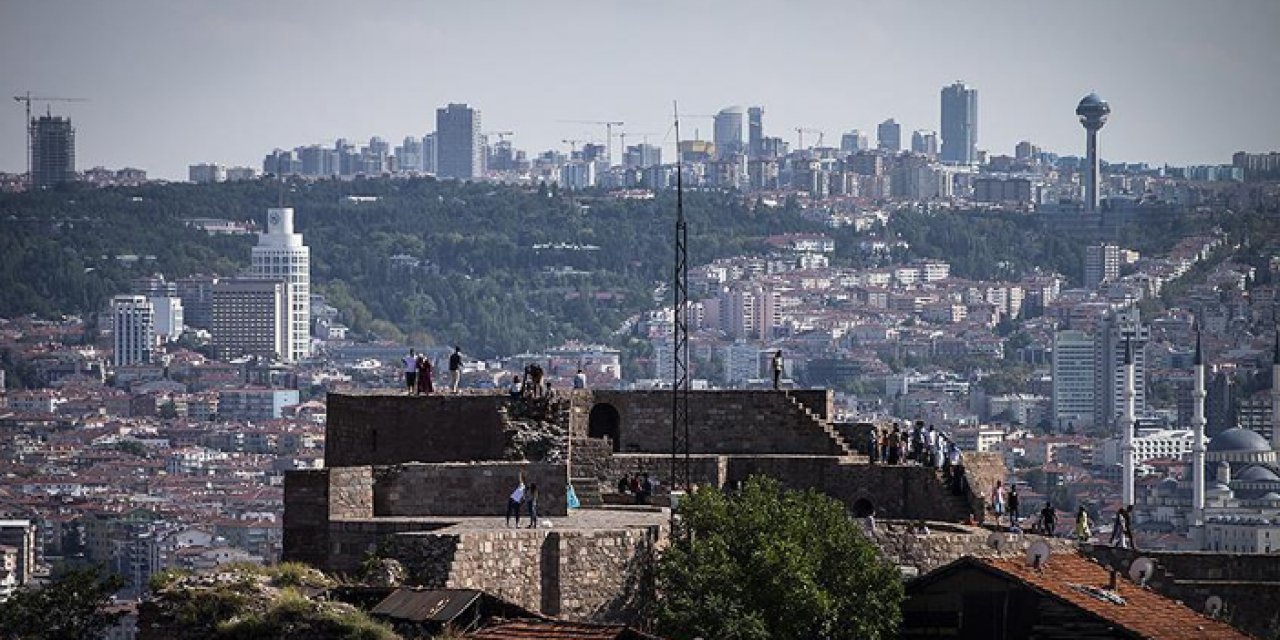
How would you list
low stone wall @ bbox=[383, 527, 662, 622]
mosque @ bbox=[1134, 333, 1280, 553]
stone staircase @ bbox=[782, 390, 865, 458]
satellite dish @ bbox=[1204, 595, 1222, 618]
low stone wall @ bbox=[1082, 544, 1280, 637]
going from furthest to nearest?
mosque @ bbox=[1134, 333, 1280, 553], stone staircase @ bbox=[782, 390, 865, 458], low stone wall @ bbox=[1082, 544, 1280, 637], satellite dish @ bbox=[1204, 595, 1222, 618], low stone wall @ bbox=[383, 527, 662, 622]

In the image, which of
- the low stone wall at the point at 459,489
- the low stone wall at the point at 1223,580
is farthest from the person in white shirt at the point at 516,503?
the low stone wall at the point at 1223,580

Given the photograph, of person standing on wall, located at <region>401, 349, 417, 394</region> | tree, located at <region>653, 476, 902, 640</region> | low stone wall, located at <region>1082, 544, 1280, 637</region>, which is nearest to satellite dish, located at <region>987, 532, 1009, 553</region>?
low stone wall, located at <region>1082, 544, 1280, 637</region>

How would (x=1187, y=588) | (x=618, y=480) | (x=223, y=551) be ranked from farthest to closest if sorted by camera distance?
(x=223, y=551), (x=618, y=480), (x=1187, y=588)

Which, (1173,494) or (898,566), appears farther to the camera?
(1173,494)

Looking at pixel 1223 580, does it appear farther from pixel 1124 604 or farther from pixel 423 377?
pixel 423 377

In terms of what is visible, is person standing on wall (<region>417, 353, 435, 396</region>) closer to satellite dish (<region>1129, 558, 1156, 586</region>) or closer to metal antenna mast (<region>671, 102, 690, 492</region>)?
metal antenna mast (<region>671, 102, 690, 492</region>)

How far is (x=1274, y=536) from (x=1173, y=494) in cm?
4822

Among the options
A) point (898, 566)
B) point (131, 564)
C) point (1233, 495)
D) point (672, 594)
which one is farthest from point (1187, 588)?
point (1233, 495)

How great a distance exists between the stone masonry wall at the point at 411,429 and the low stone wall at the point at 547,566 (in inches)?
154

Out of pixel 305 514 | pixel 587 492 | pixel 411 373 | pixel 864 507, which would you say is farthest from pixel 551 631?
pixel 411 373

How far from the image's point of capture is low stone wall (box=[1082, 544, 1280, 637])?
25156 mm

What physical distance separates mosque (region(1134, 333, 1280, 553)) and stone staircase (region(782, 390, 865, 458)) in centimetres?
10678

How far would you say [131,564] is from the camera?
148 m

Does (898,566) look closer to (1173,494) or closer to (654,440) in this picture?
(654,440)
